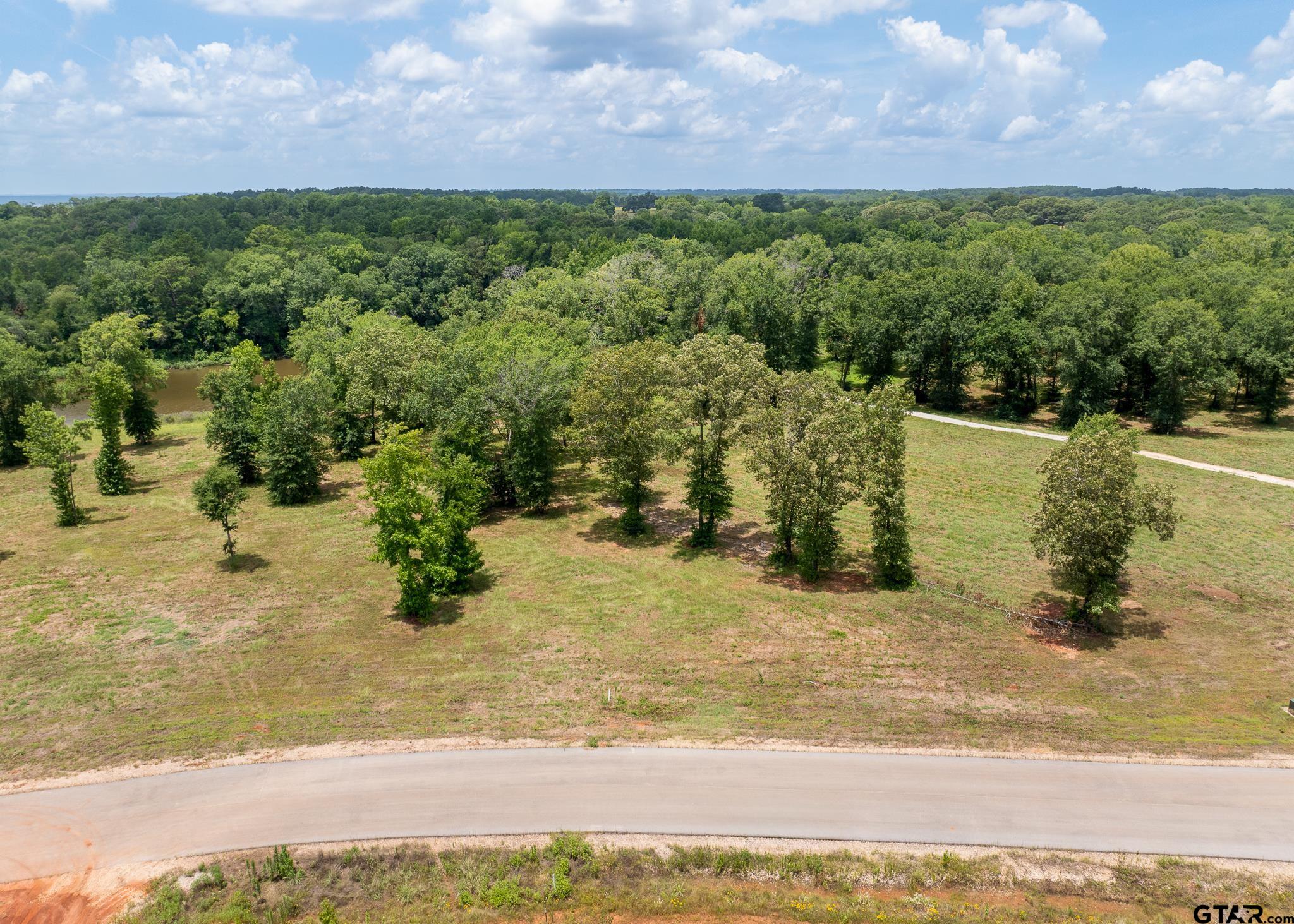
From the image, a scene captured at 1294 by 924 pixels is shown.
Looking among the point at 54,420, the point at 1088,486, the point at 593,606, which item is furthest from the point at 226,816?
the point at 54,420

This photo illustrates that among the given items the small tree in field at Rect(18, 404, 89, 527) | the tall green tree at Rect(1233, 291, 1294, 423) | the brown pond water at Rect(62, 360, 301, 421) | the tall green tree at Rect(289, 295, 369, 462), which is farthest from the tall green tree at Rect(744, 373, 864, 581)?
the brown pond water at Rect(62, 360, 301, 421)

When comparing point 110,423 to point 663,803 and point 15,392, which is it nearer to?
point 15,392

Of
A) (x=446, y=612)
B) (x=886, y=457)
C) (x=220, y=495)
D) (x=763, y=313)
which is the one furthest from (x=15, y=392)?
(x=763, y=313)

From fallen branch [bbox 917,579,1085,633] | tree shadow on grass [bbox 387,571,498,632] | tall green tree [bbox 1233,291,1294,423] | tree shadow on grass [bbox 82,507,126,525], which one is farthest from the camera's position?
tall green tree [bbox 1233,291,1294,423]

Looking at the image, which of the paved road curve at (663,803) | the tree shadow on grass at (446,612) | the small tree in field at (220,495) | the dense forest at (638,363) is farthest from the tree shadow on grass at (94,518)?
the paved road curve at (663,803)

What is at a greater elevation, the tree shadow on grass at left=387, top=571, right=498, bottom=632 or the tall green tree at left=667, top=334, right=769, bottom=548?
the tall green tree at left=667, top=334, right=769, bottom=548

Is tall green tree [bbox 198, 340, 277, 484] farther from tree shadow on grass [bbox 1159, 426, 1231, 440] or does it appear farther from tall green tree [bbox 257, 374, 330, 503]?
tree shadow on grass [bbox 1159, 426, 1231, 440]

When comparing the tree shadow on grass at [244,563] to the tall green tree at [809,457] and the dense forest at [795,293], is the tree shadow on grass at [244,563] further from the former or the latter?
the dense forest at [795,293]
